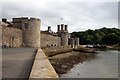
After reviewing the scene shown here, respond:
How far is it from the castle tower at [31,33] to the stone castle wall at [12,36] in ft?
4.16

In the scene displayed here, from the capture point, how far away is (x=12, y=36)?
37969mm

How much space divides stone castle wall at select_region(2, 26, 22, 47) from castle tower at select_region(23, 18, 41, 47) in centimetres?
127

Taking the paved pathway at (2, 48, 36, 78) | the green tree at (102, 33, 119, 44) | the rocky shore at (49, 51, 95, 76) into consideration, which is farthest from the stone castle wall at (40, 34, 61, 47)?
the green tree at (102, 33, 119, 44)

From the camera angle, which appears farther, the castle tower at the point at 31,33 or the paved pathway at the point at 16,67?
the castle tower at the point at 31,33

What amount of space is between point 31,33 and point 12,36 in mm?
4983

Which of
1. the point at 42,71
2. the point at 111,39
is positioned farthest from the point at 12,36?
the point at 111,39

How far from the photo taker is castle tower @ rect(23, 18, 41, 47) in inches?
1657

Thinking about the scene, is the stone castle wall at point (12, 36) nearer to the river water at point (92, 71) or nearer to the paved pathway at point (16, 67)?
the river water at point (92, 71)

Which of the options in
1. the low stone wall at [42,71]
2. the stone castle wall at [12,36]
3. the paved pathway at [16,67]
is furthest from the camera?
the stone castle wall at [12,36]

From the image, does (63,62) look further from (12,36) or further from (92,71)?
(12,36)

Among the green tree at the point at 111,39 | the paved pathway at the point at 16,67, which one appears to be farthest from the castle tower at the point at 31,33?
the green tree at the point at 111,39

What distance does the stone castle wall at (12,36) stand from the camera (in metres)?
35.7

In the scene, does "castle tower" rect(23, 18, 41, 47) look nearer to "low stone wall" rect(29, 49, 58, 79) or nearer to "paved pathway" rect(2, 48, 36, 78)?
"paved pathway" rect(2, 48, 36, 78)

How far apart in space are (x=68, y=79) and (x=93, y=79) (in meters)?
1.26
